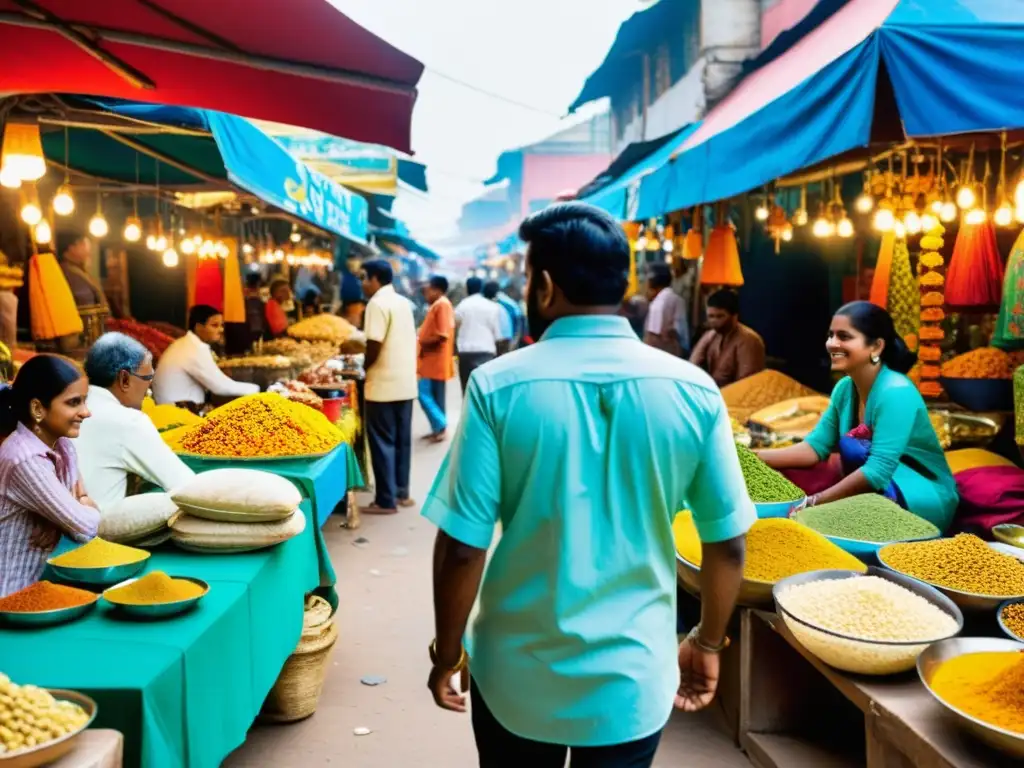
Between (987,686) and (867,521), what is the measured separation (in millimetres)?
1468

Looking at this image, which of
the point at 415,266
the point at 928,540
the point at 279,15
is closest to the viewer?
the point at 279,15

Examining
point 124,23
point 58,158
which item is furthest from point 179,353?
point 124,23

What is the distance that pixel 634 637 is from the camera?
177 centimetres

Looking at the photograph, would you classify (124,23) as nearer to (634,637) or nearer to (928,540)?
(634,637)

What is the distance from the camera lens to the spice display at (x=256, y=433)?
15.2 ft

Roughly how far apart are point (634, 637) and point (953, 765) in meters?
1.03

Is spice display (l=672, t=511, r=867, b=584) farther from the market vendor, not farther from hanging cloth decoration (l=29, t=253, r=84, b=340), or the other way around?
hanging cloth decoration (l=29, t=253, r=84, b=340)

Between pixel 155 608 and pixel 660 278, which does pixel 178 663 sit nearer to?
pixel 155 608

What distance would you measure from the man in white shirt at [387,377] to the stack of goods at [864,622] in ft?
15.3

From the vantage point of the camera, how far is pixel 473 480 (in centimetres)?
177

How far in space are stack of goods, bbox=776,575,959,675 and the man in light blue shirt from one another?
3.61 feet

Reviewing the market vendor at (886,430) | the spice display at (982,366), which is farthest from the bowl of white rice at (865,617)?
the spice display at (982,366)

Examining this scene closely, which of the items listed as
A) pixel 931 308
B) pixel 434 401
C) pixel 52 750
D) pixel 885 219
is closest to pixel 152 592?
pixel 52 750

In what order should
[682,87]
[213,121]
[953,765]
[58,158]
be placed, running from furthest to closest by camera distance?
[682,87], [58,158], [213,121], [953,765]
